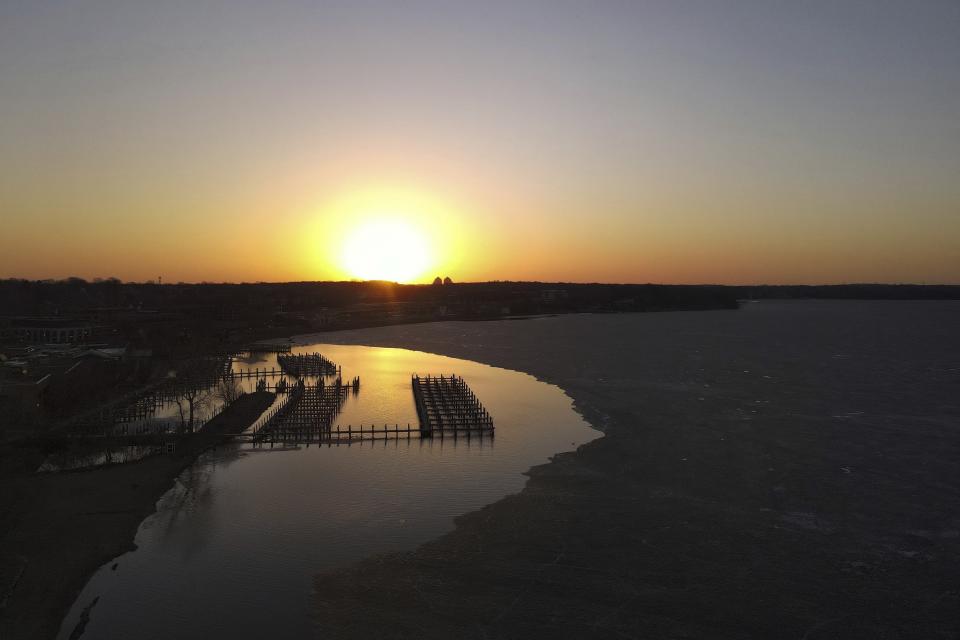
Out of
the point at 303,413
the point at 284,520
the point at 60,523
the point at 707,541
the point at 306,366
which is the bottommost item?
the point at 707,541

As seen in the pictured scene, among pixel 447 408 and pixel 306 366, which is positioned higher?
pixel 306 366

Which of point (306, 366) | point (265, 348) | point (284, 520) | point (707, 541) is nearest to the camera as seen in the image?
point (707, 541)

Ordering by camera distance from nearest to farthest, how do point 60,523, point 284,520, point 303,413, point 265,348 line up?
1. point 60,523
2. point 284,520
3. point 303,413
4. point 265,348

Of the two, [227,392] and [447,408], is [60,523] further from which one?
[227,392]

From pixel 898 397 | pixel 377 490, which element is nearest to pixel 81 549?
pixel 377 490

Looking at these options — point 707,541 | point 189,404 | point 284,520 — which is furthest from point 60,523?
point 189,404

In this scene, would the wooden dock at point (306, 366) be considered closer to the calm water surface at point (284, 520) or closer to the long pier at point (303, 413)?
the long pier at point (303, 413)

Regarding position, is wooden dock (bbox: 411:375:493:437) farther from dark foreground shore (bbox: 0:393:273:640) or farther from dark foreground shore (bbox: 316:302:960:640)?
dark foreground shore (bbox: 0:393:273:640)
